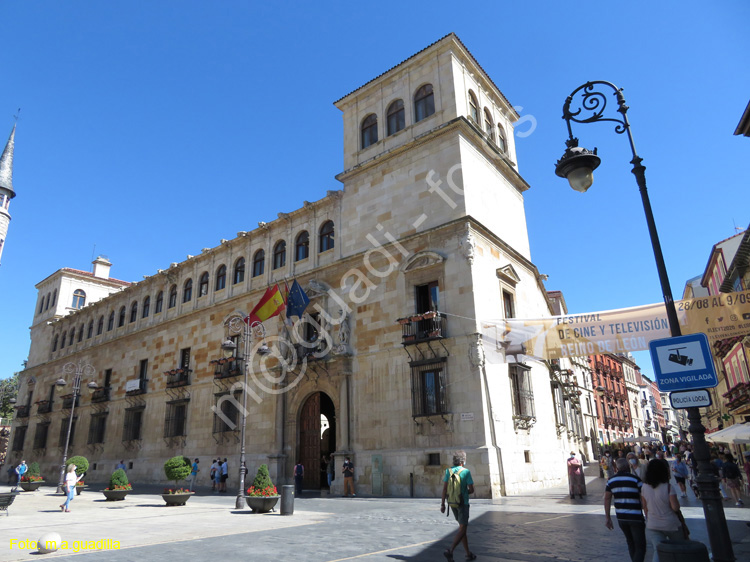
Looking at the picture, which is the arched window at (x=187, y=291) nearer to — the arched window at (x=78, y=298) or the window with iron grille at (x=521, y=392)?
the arched window at (x=78, y=298)

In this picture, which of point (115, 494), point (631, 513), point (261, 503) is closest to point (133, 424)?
point (115, 494)

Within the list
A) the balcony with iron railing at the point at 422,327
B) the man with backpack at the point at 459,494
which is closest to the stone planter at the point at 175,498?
the balcony with iron railing at the point at 422,327

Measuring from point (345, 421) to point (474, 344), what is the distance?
272 inches

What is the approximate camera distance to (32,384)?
46.0m

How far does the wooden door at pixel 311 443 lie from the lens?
23.8 meters

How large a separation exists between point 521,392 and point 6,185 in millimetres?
51524

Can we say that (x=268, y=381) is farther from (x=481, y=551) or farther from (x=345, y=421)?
(x=481, y=551)

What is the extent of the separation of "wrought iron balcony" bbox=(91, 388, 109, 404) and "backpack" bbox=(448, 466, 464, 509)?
34.7 m

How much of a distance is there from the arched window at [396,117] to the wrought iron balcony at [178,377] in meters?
18.5

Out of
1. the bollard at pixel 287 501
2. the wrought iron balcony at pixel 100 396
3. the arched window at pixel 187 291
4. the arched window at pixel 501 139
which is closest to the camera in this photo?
the bollard at pixel 287 501

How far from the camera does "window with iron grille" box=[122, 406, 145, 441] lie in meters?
32.8

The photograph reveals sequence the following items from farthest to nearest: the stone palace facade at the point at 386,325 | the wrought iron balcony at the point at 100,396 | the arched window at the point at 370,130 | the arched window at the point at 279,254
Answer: the wrought iron balcony at the point at 100,396 < the arched window at the point at 279,254 < the arched window at the point at 370,130 < the stone palace facade at the point at 386,325

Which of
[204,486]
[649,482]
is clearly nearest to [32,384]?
[204,486]

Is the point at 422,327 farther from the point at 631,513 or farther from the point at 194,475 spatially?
the point at 194,475
